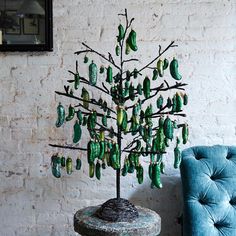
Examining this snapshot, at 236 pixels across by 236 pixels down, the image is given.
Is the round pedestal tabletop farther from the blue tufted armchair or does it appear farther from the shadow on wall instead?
the shadow on wall

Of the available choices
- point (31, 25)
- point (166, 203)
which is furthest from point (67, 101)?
point (166, 203)

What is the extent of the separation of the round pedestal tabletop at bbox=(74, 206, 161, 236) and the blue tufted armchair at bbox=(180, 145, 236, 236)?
18cm

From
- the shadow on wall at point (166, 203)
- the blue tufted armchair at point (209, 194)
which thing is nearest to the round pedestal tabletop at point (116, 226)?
the blue tufted armchair at point (209, 194)

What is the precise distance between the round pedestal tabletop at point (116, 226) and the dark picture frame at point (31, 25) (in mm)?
1003

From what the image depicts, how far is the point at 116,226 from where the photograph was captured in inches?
64.8

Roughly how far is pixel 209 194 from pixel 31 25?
1.24 m

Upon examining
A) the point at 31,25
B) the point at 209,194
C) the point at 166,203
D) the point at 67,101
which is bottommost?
the point at 166,203

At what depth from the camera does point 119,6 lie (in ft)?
7.08

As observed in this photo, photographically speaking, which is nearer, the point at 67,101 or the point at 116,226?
the point at 116,226

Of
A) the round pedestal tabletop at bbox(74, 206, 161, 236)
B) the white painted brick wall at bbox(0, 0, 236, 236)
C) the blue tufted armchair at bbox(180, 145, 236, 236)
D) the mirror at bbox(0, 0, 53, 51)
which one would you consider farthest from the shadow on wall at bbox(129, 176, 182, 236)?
the mirror at bbox(0, 0, 53, 51)

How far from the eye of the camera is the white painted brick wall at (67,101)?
2.13 meters

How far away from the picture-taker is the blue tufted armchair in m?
1.81

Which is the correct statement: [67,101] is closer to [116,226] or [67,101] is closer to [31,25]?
[31,25]

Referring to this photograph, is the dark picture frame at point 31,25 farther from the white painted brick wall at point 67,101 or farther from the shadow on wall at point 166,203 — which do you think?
the shadow on wall at point 166,203
